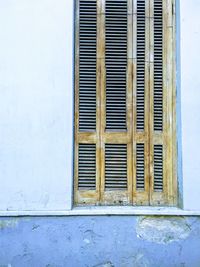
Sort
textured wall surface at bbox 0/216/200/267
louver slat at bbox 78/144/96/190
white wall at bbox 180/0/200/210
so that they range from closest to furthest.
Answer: textured wall surface at bbox 0/216/200/267 < white wall at bbox 180/0/200/210 < louver slat at bbox 78/144/96/190

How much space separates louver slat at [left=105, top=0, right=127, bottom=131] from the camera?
16.1 ft

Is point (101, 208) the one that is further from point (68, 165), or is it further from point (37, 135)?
point (37, 135)

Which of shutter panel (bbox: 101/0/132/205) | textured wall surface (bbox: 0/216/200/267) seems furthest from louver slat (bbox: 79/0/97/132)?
textured wall surface (bbox: 0/216/200/267)

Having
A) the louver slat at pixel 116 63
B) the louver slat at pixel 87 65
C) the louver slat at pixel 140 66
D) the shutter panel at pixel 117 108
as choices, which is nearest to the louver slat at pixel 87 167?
the shutter panel at pixel 117 108

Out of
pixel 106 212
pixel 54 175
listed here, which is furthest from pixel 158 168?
pixel 54 175

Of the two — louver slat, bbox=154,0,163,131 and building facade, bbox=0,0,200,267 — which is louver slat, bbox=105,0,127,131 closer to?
louver slat, bbox=154,0,163,131

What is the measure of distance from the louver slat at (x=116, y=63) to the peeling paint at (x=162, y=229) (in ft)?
3.61

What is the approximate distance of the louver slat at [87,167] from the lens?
191 inches

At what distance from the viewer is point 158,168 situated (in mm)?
4898

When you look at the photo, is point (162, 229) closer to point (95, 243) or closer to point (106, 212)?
point (106, 212)

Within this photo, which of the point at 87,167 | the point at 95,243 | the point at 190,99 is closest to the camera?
the point at 95,243

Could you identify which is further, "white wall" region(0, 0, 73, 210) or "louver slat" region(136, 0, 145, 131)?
"louver slat" region(136, 0, 145, 131)

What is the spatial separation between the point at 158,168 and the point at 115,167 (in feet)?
1.64

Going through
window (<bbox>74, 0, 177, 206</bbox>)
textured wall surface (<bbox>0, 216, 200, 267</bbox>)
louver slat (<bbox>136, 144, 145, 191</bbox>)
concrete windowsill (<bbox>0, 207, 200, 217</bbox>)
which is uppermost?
window (<bbox>74, 0, 177, 206</bbox>)
